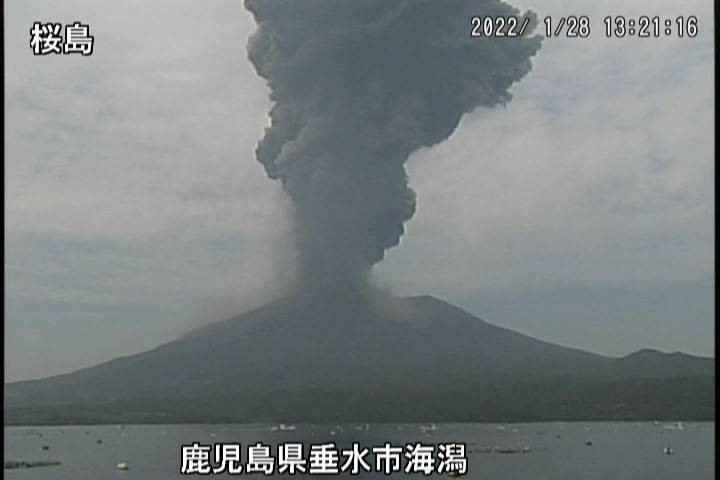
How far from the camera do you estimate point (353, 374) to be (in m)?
2.53

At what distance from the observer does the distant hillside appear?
2.43m

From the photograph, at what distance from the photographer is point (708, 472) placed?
2158 mm

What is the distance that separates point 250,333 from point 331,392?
278 mm

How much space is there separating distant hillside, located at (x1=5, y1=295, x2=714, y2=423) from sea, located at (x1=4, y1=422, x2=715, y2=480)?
58 millimetres

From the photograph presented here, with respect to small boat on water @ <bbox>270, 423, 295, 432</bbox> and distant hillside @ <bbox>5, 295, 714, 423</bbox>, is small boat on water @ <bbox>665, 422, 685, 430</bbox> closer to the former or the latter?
distant hillside @ <bbox>5, 295, 714, 423</bbox>

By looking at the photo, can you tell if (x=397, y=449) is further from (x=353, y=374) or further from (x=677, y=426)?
(x=677, y=426)

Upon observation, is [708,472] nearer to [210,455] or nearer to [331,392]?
[331,392]

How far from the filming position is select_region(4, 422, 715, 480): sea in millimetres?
2189

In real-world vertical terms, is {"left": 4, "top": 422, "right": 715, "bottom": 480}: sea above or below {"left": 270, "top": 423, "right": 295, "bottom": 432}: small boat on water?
below

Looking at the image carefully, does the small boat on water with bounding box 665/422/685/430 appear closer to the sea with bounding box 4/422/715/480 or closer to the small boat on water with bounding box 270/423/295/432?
the sea with bounding box 4/422/715/480

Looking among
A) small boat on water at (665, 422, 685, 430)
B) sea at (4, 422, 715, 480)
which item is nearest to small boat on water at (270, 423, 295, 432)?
sea at (4, 422, 715, 480)

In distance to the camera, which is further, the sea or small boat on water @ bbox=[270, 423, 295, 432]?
small boat on water @ bbox=[270, 423, 295, 432]

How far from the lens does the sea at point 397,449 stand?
2.19m

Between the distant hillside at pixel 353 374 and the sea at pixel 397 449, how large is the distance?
0.19 ft
